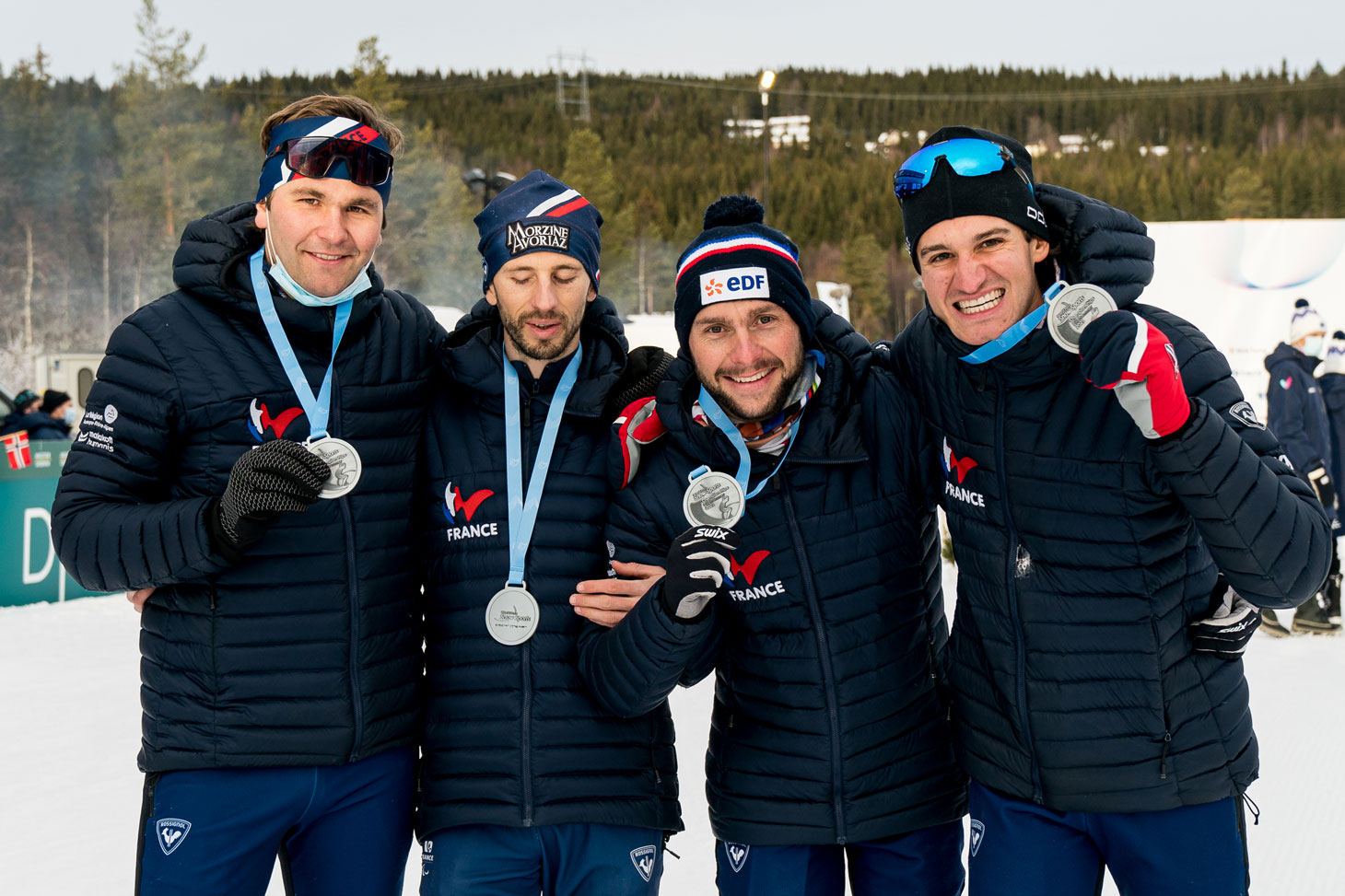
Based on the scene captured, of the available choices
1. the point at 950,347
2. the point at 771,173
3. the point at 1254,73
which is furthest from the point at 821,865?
the point at 1254,73

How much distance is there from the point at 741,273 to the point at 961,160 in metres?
0.56

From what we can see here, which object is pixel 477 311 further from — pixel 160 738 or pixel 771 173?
pixel 771 173

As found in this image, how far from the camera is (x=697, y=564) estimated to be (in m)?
2.14

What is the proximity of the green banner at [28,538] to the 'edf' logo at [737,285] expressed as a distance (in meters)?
7.90

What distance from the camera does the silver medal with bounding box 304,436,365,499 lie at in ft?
7.41

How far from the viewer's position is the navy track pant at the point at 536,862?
2371 millimetres

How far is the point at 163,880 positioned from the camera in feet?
7.50

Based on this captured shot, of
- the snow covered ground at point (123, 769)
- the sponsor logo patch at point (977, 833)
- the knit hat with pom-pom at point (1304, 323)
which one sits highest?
the knit hat with pom-pom at point (1304, 323)

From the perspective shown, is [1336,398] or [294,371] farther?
[1336,398]

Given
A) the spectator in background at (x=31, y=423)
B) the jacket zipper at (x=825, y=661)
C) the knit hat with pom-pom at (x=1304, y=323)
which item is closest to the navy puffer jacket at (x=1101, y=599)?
the jacket zipper at (x=825, y=661)

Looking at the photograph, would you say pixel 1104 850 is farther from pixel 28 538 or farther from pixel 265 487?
pixel 28 538

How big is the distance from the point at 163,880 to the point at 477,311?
1.46 meters

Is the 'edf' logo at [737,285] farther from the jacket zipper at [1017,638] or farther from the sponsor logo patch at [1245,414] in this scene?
the sponsor logo patch at [1245,414]

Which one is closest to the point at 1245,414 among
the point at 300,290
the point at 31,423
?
the point at 300,290
